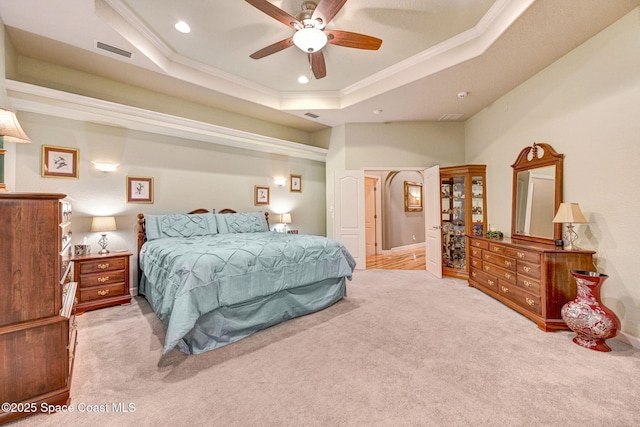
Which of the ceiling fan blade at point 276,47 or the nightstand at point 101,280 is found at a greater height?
the ceiling fan blade at point 276,47

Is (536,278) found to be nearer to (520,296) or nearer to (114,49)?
(520,296)

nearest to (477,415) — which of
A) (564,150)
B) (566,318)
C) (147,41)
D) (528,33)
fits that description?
(566,318)

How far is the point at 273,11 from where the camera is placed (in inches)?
91.9

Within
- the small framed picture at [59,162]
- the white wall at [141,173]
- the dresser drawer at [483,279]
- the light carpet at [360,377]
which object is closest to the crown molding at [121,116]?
the white wall at [141,173]

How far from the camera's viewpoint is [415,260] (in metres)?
6.70

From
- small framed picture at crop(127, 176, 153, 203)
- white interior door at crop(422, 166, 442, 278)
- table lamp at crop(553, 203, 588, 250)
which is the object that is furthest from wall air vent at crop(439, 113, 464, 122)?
small framed picture at crop(127, 176, 153, 203)

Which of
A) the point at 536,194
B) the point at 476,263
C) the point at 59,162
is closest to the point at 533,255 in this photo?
the point at 536,194

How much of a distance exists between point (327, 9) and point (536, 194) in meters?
3.51

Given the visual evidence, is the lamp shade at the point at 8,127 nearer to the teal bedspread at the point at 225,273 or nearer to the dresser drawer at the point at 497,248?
the teal bedspread at the point at 225,273

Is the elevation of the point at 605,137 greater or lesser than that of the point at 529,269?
greater

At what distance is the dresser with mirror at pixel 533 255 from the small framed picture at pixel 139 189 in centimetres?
527

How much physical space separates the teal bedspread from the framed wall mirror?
2581 millimetres

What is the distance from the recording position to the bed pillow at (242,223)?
4.69 m

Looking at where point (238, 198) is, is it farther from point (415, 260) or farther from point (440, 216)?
point (415, 260)
